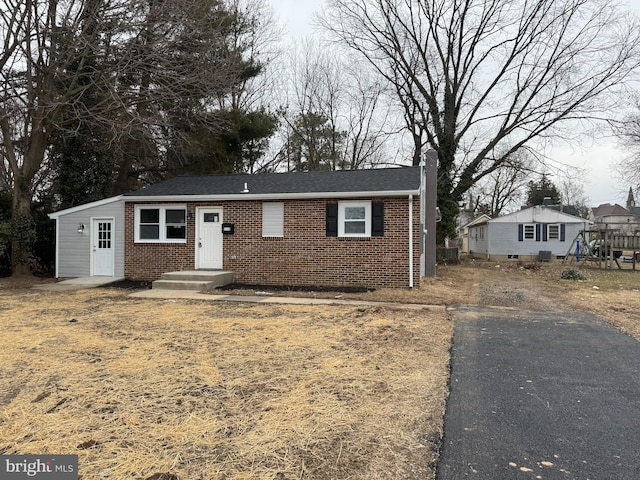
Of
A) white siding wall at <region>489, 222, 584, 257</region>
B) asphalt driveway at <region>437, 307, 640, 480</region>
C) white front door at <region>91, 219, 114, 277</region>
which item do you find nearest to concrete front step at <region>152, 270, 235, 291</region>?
white front door at <region>91, 219, 114, 277</region>

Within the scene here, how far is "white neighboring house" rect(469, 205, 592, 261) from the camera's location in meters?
26.8

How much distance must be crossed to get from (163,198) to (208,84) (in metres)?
4.71

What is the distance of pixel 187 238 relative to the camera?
43.3 ft

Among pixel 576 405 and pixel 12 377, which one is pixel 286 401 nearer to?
pixel 576 405

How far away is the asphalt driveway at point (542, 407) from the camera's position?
106 inches

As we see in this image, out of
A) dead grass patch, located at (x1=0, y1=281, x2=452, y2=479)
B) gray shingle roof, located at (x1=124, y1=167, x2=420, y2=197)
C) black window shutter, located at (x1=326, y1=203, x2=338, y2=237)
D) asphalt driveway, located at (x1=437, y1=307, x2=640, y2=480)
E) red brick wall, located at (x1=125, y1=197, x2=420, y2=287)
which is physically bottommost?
asphalt driveway, located at (x1=437, y1=307, x2=640, y2=480)

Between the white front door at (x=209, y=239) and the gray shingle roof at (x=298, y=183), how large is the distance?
26.5 inches

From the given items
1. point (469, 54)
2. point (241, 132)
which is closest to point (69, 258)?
point (241, 132)

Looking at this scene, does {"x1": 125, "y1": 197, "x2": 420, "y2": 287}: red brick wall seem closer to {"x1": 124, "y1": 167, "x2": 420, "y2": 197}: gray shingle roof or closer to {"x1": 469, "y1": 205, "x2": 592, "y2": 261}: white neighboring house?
{"x1": 124, "y1": 167, "x2": 420, "y2": 197}: gray shingle roof

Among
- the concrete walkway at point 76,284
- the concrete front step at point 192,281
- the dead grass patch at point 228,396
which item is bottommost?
the dead grass patch at point 228,396

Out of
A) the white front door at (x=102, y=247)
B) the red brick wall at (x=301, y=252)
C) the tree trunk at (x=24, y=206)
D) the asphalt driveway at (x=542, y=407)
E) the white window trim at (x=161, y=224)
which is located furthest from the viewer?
the tree trunk at (x=24, y=206)

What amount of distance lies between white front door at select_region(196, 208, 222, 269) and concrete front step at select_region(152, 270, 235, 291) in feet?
2.71

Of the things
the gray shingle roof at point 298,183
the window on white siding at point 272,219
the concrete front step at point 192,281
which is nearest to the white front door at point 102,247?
the gray shingle roof at point 298,183

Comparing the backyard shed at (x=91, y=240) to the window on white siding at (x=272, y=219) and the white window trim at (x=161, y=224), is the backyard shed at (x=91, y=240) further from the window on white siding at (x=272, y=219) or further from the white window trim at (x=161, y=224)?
the window on white siding at (x=272, y=219)
